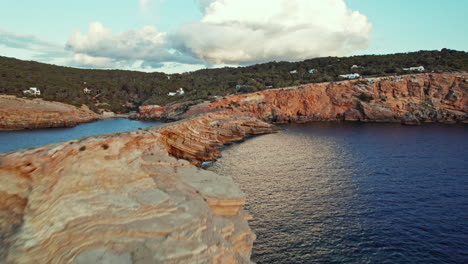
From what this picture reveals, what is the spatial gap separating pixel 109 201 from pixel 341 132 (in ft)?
166

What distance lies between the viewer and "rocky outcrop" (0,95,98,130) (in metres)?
65.0

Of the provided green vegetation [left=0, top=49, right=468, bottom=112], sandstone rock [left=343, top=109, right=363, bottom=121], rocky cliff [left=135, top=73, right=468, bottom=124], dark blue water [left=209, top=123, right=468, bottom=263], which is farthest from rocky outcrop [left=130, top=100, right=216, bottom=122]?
sandstone rock [left=343, top=109, right=363, bottom=121]

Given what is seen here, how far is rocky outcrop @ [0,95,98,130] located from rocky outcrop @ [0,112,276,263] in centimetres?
6862

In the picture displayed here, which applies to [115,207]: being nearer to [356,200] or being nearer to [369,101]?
[356,200]

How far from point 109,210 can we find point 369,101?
74051mm

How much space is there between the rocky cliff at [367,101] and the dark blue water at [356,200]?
94.6 ft

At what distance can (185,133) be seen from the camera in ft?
116

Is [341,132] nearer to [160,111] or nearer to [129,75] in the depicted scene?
[160,111]

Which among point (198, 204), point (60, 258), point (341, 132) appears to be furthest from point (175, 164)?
point (341, 132)

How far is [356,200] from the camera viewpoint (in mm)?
21297

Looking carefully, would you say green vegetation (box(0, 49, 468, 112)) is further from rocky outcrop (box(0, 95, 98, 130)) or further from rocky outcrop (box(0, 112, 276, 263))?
rocky outcrop (box(0, 112, 276, 263))

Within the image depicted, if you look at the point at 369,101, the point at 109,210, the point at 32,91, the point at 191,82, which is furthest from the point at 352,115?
the point at 32,91

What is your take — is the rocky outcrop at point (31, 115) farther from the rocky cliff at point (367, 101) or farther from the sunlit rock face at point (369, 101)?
the sunlit rock face at point (369, 101)

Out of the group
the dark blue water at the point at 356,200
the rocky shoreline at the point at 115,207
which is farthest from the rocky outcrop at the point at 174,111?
the rocky shoreline at the point at 115,207
